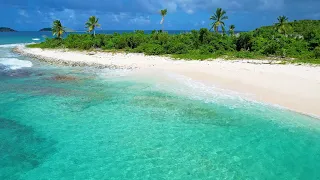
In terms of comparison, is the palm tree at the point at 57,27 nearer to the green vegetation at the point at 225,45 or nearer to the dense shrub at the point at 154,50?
the green vegetation at the point at 225,45

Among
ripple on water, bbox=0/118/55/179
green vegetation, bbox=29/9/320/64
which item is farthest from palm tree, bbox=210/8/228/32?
ripple on water, bbox=0/118/55/179

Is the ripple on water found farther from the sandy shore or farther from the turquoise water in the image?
the sandy shore

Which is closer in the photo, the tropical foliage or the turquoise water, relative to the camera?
the turquoise water

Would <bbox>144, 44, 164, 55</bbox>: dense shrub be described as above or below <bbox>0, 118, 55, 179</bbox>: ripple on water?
above

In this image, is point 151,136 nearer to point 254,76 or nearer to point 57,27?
→ point 254,76

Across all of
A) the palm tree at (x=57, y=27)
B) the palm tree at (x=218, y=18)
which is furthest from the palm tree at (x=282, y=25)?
the palm tree at (x=57, y=27)

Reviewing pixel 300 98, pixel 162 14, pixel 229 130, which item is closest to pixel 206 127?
pixel 229 130

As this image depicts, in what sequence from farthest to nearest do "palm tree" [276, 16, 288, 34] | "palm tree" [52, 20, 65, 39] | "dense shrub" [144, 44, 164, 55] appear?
"palm tree" [52, 20, 65, 39] → "palm tree" [276, 16, 288, 34] → "dense shrub" [144, 44, 164, 55]
